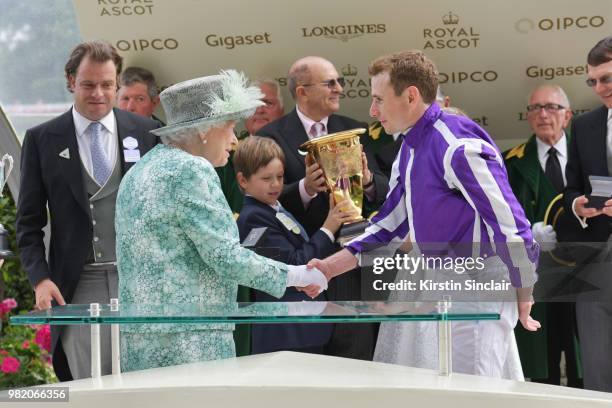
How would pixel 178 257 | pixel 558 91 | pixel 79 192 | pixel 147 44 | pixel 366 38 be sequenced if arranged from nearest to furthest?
pixel 178 257
pixel 79 192
pixel 558 91
pixel 366 38
pixel 147 44

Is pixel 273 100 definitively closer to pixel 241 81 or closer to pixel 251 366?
pixel 241 81

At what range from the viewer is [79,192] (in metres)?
5.96

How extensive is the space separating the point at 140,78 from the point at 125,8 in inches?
18.7

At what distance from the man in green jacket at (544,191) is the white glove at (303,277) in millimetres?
2569

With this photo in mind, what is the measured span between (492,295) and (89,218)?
2.08m

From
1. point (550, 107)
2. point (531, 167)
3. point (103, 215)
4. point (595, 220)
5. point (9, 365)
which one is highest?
point (550, 107)

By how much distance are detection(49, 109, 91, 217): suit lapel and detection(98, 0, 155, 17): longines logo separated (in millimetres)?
1707

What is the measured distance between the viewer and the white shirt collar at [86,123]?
20.1 feet

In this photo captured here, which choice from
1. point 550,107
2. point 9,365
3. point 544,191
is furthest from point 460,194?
point 9,365

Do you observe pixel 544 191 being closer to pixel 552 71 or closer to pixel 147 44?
pixel 552 71

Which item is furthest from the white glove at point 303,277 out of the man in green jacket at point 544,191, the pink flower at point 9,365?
the pink flower at point 9,365

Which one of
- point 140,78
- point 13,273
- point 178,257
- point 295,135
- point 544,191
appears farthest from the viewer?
Result: point 13,273

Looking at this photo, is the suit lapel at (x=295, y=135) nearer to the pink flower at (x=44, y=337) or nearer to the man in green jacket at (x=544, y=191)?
the man in green jacket at (x=544, y=191)

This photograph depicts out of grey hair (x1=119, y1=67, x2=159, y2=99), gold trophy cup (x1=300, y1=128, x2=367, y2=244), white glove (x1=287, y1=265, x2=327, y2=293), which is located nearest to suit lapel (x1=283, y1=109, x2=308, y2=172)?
gold trophy cup (x1=300, y1=128, x2=367, y2=244)
